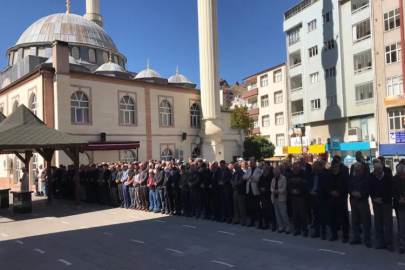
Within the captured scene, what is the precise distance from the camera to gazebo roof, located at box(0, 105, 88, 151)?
12984mm

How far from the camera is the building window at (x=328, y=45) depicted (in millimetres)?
32594

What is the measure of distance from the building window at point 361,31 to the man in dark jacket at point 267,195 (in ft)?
80.9

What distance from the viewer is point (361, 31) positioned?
30094 millimetres

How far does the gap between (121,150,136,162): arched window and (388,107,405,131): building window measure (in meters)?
20.1

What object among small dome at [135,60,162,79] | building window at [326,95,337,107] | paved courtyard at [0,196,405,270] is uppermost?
small dome at [135,60,162,79]

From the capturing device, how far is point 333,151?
3164 cm

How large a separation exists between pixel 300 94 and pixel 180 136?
14738 mm

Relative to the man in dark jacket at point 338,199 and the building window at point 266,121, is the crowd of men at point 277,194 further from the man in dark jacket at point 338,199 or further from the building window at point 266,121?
the building window at point 266,121

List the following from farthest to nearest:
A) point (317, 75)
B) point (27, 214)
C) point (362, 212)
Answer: point (317, 75), point (27, 214), point (362, 212)

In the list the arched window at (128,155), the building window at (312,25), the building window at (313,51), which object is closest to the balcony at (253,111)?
the building window at (313,51)

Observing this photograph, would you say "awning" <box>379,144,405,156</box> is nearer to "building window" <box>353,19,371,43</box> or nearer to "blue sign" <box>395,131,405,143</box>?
"blue sign" <box>395,131,405,143</box>

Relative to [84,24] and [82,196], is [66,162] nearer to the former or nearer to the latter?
[82,196]

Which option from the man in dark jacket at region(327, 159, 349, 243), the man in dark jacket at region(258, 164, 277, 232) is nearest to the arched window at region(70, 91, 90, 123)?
the man in dark jacket at region(258, 164, 277, 232)

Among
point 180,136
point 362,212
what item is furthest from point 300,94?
point 362,212
